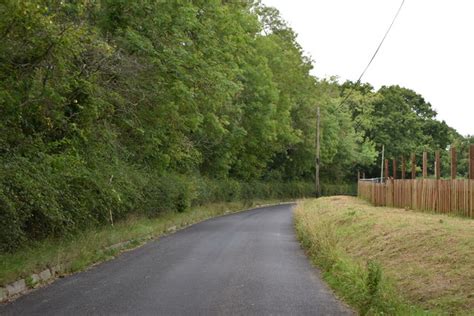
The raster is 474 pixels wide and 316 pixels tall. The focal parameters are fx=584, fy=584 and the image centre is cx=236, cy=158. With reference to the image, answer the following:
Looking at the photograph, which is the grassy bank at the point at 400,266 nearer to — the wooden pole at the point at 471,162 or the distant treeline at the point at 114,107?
the wooden pole at the point at 471,162

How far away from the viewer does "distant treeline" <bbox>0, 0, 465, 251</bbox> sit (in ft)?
39.2

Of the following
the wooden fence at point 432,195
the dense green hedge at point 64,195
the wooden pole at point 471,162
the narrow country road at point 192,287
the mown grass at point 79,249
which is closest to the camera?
the narrow country road at point 192,287

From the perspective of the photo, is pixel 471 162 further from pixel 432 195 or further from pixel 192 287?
pixel 192 287

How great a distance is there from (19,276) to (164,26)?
1272 centimetres

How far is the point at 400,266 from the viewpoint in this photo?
1094cm

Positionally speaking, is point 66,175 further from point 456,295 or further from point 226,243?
point 456,295

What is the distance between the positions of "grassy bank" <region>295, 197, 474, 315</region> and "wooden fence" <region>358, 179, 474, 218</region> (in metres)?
3.71

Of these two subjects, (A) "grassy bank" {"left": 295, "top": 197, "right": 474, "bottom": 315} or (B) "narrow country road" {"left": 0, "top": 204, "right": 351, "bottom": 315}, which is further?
(B) "narrow country road" {"left": 0, "top": 204, "right": 351, "bottom": 315}

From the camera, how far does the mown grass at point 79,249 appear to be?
1089cm

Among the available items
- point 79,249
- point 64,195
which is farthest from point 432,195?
point 64,195

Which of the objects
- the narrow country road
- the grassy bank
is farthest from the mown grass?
the grassy bank

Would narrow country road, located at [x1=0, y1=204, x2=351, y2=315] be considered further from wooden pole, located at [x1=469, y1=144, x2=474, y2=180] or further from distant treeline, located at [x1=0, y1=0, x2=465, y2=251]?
wooden pole, located at [x1=469, y1=144, x2=474, y2=180]

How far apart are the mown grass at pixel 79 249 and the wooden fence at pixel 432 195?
409 inches

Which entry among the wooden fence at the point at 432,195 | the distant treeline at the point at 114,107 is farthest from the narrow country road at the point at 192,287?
the wooden fence at the point at 432,195
